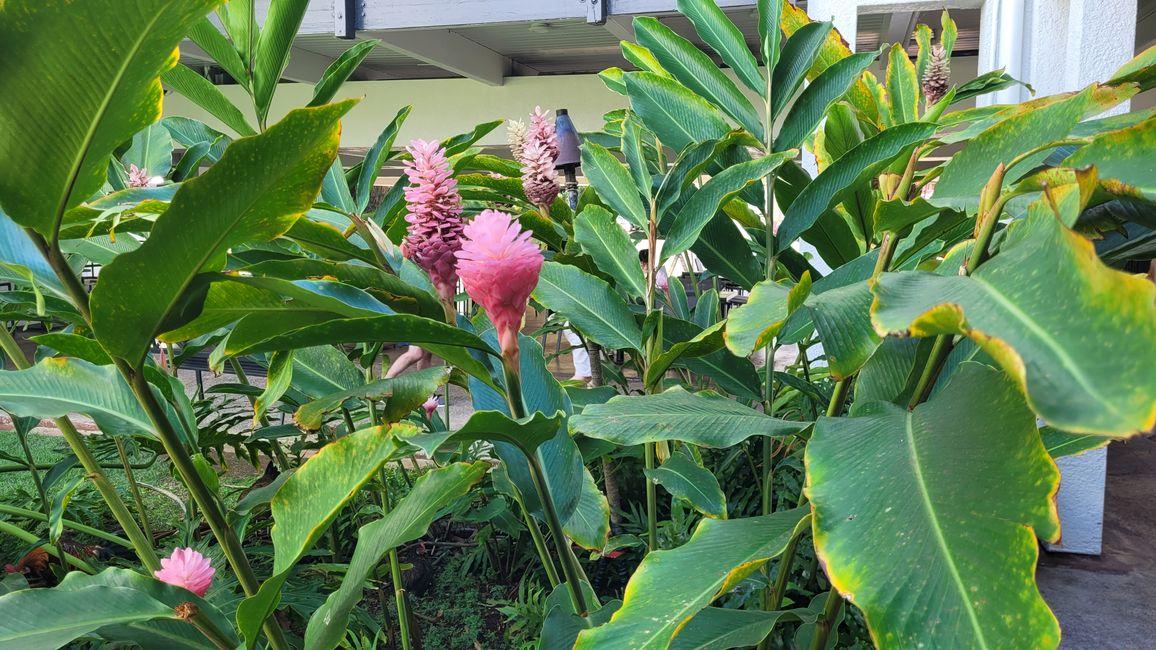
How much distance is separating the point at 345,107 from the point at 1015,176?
1.69 feet

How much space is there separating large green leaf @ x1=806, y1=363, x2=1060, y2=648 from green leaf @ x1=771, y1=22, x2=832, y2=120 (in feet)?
1.98

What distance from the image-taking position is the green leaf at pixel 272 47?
35.2 inches

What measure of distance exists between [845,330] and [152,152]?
1.30 metres

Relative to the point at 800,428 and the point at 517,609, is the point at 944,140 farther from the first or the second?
the point at 517,609

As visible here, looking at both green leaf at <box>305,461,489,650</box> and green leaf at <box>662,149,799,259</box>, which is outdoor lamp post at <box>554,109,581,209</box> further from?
green leaf at <box>305,461,489,650</box>

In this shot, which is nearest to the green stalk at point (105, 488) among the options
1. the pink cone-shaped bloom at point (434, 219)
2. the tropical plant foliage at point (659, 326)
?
the tropical plant foliage at point (659, 326)

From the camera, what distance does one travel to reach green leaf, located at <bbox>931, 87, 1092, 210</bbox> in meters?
0.58

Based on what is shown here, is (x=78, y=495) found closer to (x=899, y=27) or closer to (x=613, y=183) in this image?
(x=613, y=183)

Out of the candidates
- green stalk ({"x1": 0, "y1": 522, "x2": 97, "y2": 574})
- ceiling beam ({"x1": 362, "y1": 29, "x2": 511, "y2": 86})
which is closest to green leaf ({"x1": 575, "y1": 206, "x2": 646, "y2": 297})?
green stalk ({"x1": 0, "y1": 522, "x2": 97, "y2": 574})

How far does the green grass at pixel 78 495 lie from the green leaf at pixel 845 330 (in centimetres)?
116

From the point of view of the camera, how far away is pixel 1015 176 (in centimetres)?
60

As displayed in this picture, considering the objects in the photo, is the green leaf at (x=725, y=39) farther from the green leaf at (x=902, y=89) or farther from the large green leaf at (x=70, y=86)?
the large green leaf at (x=70, y=86)

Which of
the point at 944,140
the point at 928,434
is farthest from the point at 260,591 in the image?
the point at 944,140

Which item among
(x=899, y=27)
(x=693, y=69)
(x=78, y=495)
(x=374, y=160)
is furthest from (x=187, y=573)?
(x=899, y=27)
